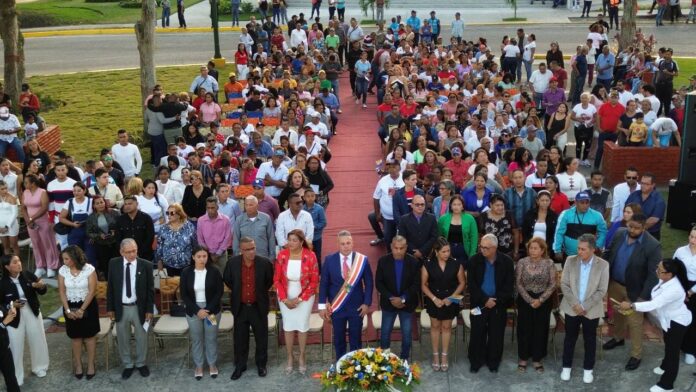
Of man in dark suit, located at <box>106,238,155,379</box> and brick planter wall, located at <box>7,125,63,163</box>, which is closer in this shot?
man in dark suit, located at <box>106,238,155,379</box>

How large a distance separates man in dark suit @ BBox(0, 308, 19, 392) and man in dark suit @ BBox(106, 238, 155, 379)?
3.65 ft

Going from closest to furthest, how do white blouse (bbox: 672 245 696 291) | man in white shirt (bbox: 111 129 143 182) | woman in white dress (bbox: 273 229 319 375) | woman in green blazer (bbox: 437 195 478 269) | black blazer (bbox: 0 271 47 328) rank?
white blouse (bbox: 672 245 696 291) < black blazer (bbox: 0 271 47 328) < woman in white dress (bbox: 273 229 319 375) < woman in green blazer (bbox: 437 195 478 269) < man in white shirt (bbox: 111 129 143 182)

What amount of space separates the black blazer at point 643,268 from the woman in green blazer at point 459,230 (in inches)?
76.9

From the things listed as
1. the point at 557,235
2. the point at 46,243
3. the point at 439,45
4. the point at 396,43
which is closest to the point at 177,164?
the point at 46,243

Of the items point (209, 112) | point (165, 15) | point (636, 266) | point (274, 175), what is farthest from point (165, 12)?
point (636, 266)

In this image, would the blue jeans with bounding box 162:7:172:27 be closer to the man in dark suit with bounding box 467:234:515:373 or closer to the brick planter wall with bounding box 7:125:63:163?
the brick planter wall with bounding box 7:125:63:163

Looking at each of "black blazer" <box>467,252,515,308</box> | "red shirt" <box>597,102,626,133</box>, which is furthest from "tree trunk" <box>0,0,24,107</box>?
"black blazer" <box>467,252,515,308</box>

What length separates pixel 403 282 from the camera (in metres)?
10.7

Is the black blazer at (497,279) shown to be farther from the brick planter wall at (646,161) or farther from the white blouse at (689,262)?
the brick planter wall at (646,161)

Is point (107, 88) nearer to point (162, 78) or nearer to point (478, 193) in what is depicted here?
point (162, 78)

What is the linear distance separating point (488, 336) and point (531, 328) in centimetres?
50

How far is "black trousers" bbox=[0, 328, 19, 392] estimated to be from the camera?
33.8 feet

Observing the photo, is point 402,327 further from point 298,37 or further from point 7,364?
point 298,37

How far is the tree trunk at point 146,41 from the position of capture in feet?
68.3
